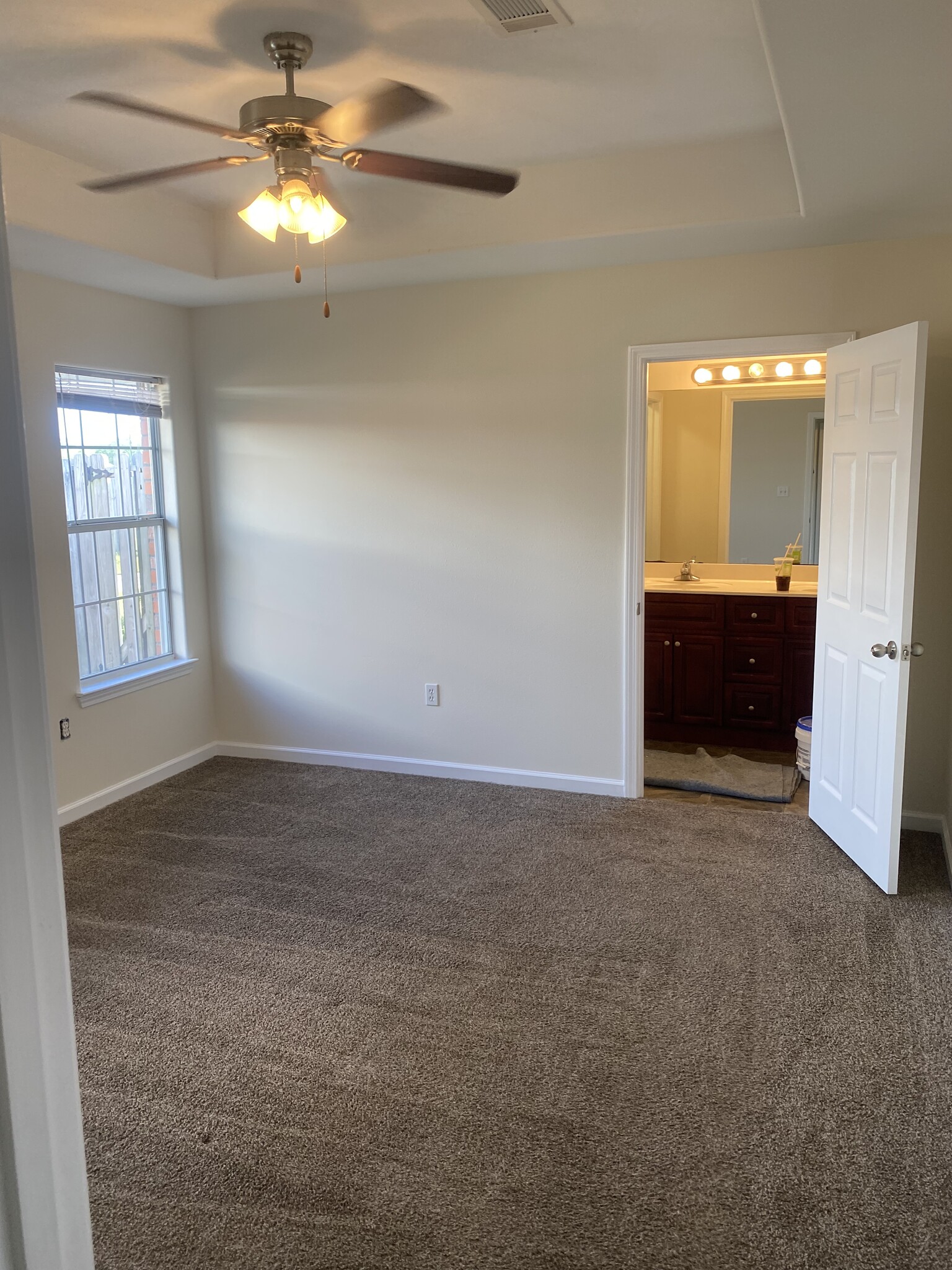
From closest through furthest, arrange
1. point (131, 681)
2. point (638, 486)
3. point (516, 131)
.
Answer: point (516, 131) < point (638, 486) < point (131, 681)

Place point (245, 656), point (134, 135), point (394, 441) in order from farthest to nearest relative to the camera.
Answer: point (245, 656) < point (394, 441) < point (134, 135)

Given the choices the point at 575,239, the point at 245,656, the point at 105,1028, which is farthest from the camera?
the point at 245,656

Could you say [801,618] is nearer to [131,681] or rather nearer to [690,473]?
[690,473]

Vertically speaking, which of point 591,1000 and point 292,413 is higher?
point 292,413

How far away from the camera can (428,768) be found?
4.83m

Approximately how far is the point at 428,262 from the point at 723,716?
2.94 meters

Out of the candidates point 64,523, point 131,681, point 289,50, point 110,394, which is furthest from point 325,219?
point 131,681

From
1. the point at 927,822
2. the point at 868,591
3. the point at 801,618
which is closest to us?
the point at 868,591

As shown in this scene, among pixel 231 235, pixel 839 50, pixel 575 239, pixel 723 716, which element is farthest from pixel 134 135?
pixel 723 716

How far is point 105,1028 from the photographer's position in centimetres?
270

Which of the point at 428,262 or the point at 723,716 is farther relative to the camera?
the point at 723,716


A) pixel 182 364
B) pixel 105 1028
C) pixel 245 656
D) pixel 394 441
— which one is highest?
pixel 182 364

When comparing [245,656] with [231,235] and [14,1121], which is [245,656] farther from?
[14,1121]

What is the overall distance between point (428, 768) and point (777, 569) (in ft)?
7.96
